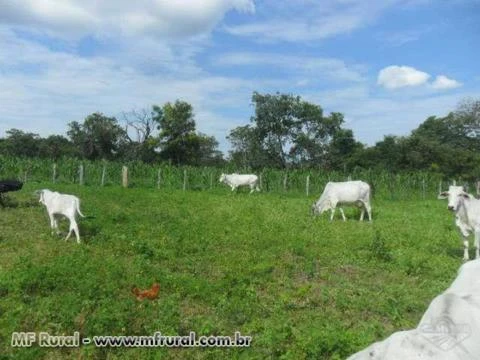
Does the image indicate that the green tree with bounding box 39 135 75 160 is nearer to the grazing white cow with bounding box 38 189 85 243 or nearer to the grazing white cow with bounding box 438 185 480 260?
the grazing white cow with bounding box 38 189 85 243

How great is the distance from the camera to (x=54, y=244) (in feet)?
36.4

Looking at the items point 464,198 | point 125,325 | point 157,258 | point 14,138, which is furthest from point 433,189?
point 14,138

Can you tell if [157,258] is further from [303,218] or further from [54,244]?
[303,218]

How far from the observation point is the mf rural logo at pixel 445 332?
2631mm

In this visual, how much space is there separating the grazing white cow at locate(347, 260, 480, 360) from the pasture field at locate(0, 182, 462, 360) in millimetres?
3489

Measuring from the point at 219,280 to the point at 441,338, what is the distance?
21.9 ft

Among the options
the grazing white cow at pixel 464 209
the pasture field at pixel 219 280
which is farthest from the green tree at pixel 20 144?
the grazing white cow at pixel 464 209

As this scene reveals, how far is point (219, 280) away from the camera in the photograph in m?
9.14

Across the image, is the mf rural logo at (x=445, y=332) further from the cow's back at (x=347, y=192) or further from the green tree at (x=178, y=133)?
the green tree at (x=178, y=133)

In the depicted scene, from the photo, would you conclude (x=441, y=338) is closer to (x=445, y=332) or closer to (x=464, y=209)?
(x=445, y=332)

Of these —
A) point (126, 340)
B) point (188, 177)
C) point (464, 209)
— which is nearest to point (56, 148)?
point (188, 177)

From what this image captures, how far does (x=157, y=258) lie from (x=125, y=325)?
3.59m

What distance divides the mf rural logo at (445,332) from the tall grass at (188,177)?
1010 inches

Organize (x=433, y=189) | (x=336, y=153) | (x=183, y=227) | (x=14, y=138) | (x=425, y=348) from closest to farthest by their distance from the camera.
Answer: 1. (x=425, y=348)
2. (x=183, y=227)
3. (x=433, y=189)
4. (x=336, y=153)
5. (x=14, y=138)
